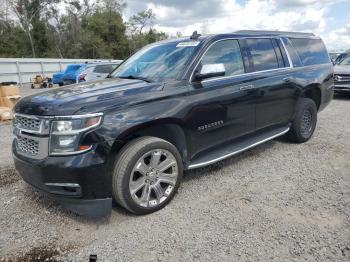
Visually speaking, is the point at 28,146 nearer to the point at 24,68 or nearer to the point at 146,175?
the point at 146,175

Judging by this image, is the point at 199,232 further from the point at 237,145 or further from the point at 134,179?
the point at 237,145

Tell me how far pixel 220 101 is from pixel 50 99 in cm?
192

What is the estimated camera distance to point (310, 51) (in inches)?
225

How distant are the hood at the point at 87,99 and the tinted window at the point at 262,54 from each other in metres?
1.71

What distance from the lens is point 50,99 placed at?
3166 mm

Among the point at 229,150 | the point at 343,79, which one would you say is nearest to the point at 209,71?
the point at 229,150

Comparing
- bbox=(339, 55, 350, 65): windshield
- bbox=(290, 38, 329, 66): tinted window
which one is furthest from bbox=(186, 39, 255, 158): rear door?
bbox=(339, 55, 350, 65): windshield

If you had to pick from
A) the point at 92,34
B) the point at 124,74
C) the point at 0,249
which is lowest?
the point at 0,249

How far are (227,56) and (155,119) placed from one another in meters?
1.52

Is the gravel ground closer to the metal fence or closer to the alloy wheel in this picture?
the alloy wheel

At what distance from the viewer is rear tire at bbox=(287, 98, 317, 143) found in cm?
531

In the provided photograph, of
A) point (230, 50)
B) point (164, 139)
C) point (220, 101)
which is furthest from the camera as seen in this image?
point (230, 50)

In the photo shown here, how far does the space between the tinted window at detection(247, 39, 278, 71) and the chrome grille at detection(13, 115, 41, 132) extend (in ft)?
9.57

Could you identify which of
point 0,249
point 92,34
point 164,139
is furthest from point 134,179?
point 92,34
